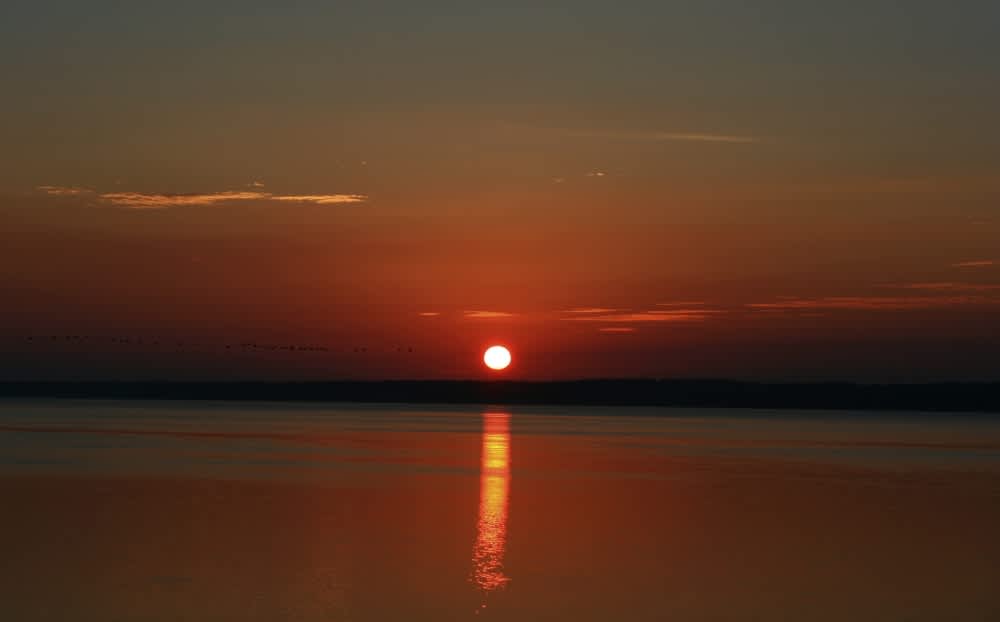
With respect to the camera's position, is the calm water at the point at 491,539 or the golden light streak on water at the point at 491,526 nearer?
the calm water at the point at 491,539

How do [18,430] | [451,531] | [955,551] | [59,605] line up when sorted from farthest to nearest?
[18,430] < [451,531] < [955,551] < [59,605]

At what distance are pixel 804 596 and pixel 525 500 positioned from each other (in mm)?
14509

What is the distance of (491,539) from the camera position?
2658cm

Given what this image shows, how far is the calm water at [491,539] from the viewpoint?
19.5m

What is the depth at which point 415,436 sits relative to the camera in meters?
78.1

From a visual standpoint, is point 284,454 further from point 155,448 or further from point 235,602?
point 235,602

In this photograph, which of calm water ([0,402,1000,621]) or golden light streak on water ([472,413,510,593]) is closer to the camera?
calm water ([0,402,1000,621])

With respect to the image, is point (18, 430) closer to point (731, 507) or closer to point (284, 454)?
point (284, 454)

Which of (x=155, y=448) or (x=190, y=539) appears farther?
(x=155, y=448)

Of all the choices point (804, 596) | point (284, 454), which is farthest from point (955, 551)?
point (284, 454)

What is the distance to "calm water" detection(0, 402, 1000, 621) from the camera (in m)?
19.5

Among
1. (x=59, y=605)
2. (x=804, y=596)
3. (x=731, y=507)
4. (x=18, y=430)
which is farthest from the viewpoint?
(x=18, y=430)

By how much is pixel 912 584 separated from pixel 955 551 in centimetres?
415

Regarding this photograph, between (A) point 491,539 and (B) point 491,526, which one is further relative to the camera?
(B) point 491,526
